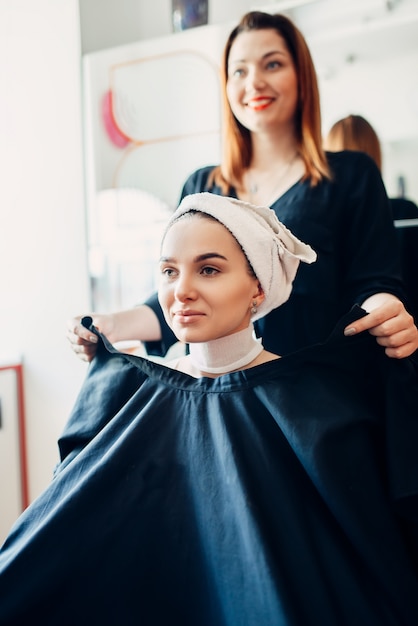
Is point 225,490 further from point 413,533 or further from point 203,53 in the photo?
point 203,53

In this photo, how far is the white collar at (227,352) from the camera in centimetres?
86

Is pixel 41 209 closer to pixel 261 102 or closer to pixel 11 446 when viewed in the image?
pixel 11 446

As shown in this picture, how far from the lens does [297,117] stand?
111 cm

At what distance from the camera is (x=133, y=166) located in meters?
1.74

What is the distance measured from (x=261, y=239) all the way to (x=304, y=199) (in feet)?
0.89

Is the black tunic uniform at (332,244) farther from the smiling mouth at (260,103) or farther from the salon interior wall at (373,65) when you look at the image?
the salon interior wall at (373,65)

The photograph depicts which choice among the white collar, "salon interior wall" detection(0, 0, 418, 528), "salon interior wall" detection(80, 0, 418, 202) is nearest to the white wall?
"salon interior wall" detection(0, 0, 418, 528)

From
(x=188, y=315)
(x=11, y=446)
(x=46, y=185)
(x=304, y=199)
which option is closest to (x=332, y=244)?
(x=304, y=199)

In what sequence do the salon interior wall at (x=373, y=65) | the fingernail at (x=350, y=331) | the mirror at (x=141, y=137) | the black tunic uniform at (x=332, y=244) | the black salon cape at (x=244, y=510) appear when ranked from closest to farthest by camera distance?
the black salon cape at (x=244, y=510)
the fingernail at (x=350, y=331)
the black tunic uniform at (x=332, y=244)
the salon interior wall at (x=373, y=65)
the mirror at (x=141, y=137)

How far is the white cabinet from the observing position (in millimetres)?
1663

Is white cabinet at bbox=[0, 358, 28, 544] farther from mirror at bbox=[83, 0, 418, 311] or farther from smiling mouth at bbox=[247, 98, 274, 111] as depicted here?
smiling mouth at bbox=[247, 98, 274, 111]

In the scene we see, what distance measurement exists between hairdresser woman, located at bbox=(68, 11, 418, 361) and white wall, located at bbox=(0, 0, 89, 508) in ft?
2.56

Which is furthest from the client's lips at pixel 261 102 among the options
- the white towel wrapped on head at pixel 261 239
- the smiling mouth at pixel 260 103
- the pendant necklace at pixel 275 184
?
the white towel wrapped on head at pixel 261 239

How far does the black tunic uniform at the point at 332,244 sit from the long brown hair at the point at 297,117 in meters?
0.05
